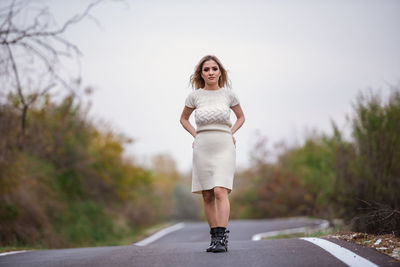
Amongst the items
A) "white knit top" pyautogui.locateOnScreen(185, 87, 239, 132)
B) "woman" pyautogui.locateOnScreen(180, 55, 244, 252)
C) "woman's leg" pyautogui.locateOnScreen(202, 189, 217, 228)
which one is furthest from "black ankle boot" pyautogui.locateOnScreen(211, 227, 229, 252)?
"white knit top" pyautogui.locateOnScreen(185, 87, 239, 132)

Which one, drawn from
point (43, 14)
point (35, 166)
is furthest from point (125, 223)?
point (43, 14)

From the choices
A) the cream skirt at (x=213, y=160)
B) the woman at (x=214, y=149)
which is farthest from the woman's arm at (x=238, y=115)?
the cream skirt at (x=213, y=160)

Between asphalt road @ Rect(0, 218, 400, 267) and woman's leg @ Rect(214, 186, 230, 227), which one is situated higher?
woman's leg @ Rect(214, 186, 230, 227)

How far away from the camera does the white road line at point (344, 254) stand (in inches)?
171

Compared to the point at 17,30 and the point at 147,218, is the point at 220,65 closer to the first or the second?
the point at 17,30

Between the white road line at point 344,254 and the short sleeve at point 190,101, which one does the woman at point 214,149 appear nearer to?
the short sleeve at point 190,101

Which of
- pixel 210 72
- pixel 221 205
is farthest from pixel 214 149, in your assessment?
pixel 210 72

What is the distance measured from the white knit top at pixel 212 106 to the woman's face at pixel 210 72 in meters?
0.14

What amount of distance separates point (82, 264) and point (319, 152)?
2503cm

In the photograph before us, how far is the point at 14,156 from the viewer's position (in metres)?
12.6

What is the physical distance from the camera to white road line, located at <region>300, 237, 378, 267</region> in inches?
171

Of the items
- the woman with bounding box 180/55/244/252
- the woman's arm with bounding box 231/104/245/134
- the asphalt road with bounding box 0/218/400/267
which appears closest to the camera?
the asphalt road with bounding box 0/218/400/267

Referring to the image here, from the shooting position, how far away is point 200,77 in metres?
6.48

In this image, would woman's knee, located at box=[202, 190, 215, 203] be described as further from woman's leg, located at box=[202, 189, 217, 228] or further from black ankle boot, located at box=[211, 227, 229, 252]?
black ankle boot, located at box=[211, 227, 229, 252]
